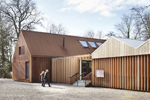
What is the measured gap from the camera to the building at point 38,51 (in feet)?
84.7

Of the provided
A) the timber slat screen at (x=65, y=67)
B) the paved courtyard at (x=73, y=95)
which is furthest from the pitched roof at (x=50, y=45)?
the paved courtyard at (x=73, y=95)

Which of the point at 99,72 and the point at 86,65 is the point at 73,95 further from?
the point at 86,65

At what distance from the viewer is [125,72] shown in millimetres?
16500

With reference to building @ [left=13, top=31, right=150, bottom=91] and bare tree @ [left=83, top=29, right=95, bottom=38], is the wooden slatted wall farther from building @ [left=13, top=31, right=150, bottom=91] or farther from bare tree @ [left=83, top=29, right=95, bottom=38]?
bare tree @ [left=83, top=29, right=95, bottom=38]

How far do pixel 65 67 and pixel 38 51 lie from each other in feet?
13.7

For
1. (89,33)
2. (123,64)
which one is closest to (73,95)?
(123,64)

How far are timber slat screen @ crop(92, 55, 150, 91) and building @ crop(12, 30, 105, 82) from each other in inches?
334

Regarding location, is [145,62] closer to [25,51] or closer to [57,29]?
[25,51]

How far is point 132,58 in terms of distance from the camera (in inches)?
626

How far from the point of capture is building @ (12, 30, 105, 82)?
2583 cm

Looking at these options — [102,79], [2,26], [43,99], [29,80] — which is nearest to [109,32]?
[2,26]

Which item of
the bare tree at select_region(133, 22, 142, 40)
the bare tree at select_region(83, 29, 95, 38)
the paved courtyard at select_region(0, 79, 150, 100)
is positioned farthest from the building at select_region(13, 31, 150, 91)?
the bare tree at select_region(83, 29, 95, 38)

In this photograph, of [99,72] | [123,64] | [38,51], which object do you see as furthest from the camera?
[38,51]

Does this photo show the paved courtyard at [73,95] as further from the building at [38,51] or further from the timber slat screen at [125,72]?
the building at [38,51]
